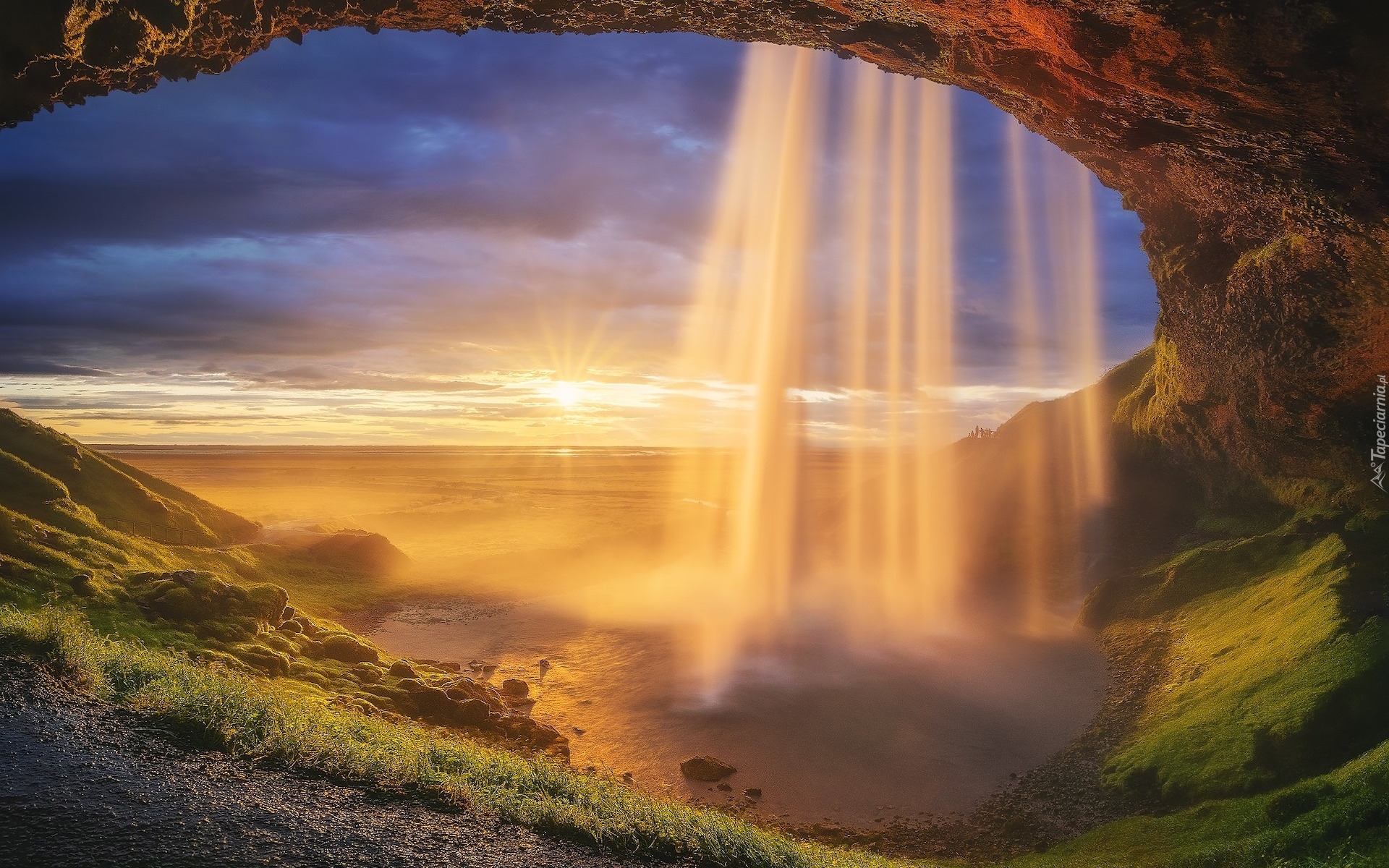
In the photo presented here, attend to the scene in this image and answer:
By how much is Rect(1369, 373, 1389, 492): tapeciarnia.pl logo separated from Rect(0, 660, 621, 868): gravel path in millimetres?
24288

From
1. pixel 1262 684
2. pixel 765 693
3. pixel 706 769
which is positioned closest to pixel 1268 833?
pixel 1262 684

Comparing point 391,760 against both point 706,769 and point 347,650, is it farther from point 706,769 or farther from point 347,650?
point 347,650

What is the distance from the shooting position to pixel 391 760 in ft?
37.2

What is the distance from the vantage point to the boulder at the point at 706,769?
2023cm

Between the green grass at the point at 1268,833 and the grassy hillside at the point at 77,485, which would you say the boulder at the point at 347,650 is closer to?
the grassy hillside at the point at 77,485

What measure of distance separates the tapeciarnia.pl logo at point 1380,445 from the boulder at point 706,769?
21379mm

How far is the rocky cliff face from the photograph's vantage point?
1011 cm

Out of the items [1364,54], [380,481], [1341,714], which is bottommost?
[380,481]

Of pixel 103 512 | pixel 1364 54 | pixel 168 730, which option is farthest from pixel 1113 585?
pixel 103 512

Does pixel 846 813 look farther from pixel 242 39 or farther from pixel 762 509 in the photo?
pixel 762 509

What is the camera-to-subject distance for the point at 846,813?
734 inches

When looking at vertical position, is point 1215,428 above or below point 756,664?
above

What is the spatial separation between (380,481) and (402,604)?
252ft

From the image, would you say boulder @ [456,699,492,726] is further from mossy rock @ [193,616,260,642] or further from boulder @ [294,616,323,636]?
boulder @ [294,616,323,636]
